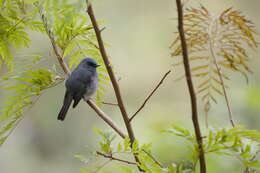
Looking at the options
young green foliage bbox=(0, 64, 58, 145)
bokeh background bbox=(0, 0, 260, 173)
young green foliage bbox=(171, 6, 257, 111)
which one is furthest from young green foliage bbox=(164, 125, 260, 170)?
bokeh background bbox=(0, 0, 260, 173)

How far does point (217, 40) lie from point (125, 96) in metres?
7.94

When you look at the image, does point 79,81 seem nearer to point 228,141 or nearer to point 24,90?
point 24,90

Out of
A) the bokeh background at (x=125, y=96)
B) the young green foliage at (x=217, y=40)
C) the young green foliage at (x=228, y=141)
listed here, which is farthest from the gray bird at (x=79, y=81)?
the bokeh background at (x=125, y=96)

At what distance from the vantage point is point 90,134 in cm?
761

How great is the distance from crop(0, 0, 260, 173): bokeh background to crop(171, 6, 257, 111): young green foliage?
10.8 ft

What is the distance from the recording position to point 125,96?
28.5ft

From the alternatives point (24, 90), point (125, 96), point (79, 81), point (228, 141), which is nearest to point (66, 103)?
point (79, 81)

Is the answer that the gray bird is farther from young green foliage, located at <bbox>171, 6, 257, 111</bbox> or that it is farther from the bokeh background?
the bokeh background

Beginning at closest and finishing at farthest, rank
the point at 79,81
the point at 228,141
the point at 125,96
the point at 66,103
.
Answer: the point at 228,141, the point at 66,103, the point at 79,81, the point at 125,96

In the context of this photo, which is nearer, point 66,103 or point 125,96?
point 66,103

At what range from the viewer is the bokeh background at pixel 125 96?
6734 mm

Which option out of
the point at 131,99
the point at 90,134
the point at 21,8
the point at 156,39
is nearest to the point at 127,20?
the point at 156,39

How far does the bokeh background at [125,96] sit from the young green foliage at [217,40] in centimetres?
329

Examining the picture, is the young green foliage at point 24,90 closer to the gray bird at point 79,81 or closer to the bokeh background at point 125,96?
the gray bird at point 79,81
